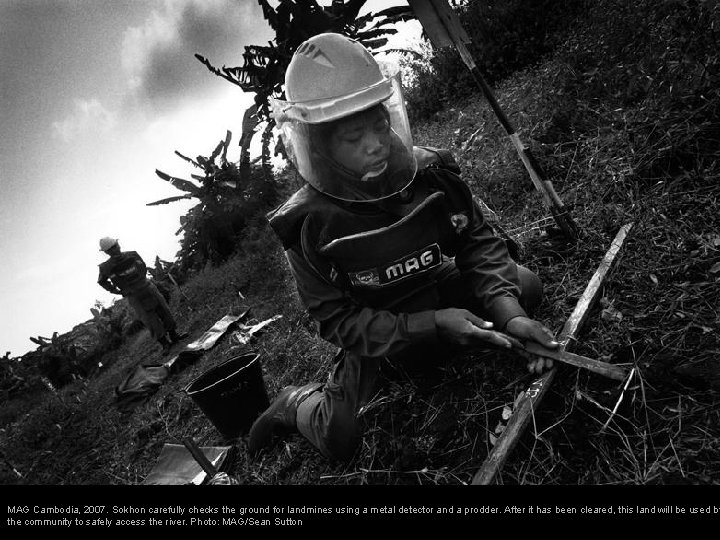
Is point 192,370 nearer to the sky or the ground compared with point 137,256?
nearer to the ground

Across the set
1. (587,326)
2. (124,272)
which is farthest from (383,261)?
(124,272)

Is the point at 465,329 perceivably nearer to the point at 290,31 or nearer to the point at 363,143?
the point at 363,143

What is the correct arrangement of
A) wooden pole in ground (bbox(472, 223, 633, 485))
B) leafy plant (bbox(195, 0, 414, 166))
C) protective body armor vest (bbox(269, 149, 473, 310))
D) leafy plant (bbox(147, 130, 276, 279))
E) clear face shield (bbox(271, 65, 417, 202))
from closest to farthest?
wooden pole in ground (bbox(472, 223, 633, 485)) → clear face shield (bbox(271, 65, 417, 202)) → protective body armor vest (bbox(269, 149, 473, 310)) → leafy plant (bbox(195, 0, 414, 166)) → leafy plant (bbox(147, 130, 276, 279))

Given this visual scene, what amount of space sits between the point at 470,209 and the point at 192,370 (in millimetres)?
4812

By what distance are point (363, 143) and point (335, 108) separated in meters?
0.20

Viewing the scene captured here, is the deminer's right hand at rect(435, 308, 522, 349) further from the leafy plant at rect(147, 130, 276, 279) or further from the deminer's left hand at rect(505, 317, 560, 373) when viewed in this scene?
the leafy plant at rect(147, 130, 276, 279)

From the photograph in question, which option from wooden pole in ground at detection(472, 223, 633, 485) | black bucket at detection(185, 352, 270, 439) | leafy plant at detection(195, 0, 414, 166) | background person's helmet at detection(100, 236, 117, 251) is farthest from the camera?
background person's helmet at detection(100, 236, 117, 251)

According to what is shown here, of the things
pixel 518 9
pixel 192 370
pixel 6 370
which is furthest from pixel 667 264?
pixel 6 370

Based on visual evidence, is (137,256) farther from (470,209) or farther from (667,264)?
(667,264)

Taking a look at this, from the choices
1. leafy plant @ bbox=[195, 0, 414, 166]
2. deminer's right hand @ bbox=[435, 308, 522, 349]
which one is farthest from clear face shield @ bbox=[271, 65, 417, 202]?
leafy plant @ bbox=[195, 0, 414, 166]

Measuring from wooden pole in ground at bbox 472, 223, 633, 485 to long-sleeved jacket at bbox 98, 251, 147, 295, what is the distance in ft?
26.6

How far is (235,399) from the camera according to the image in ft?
9.54

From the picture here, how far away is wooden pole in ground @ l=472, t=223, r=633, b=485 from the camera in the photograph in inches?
60.9

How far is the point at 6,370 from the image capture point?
41.0ft
